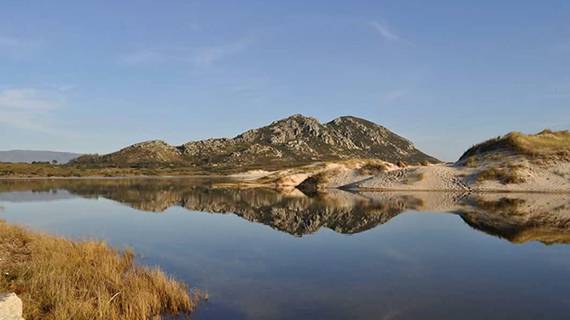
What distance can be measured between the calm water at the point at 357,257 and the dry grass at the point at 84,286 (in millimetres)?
1580

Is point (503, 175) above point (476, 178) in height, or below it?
above

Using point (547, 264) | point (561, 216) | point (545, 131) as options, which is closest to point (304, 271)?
point (547, 264)

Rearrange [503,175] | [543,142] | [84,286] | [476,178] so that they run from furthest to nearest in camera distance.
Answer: [543,142] < [476,178] < [503,175] < [84,286]

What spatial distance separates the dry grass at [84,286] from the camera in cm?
1328

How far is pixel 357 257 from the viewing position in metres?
24.7

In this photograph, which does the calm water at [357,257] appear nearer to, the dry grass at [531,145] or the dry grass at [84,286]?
the dry grass at [84,286]

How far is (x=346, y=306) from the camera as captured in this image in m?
15.6

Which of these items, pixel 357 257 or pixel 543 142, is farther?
pixel 543 142

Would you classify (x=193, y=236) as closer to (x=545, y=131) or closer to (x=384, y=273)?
(x=384, y=273)

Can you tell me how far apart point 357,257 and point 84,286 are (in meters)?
13.8

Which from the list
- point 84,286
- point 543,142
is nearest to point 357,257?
point 84,286

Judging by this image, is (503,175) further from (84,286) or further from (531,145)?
(84,286)

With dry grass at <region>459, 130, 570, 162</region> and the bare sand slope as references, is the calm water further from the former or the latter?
dry grass at <region>459, 130, 570, 162</region>

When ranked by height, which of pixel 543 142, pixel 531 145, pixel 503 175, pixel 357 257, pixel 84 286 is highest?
pixel 543 142
